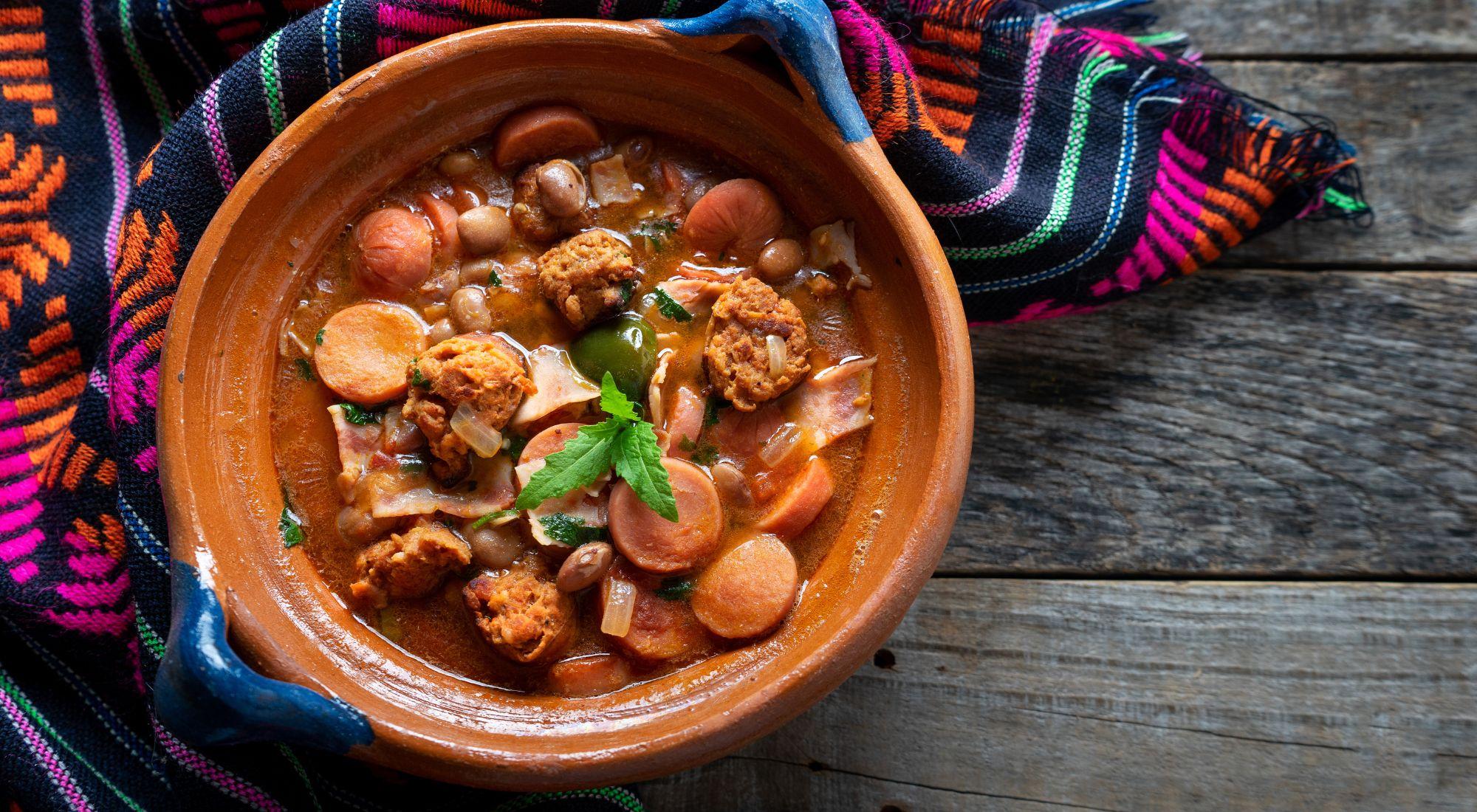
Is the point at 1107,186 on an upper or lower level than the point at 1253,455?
upper

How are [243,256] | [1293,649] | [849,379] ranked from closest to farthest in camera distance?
[243,256] < [849,379] < [1293,649]

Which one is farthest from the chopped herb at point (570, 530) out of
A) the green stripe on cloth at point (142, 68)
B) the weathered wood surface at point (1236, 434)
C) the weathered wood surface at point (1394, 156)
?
the weathered wood surface at point (1394, 156)

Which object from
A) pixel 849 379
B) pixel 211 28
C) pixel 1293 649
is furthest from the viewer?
pixel 1293 649

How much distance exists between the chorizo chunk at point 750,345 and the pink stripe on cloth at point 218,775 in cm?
141

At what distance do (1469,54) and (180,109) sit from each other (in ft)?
11.8

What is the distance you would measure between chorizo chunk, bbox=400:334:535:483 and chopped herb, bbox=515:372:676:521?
0.17 m

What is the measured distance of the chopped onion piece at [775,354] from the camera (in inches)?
81.0

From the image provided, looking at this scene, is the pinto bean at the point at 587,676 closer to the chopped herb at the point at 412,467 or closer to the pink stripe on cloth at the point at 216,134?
the chopped herb at the point at 412,467

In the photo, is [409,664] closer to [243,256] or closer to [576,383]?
[576,383]

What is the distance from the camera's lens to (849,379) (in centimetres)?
216

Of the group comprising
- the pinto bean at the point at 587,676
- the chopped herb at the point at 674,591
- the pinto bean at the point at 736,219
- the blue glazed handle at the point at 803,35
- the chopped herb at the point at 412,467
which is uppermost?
the blue glazed handle at the point at 803,35

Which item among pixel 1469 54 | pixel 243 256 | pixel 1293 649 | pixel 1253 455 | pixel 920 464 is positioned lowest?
pixel 1293 649

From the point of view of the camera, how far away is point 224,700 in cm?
168

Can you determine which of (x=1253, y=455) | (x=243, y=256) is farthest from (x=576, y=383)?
(x=1253, y=455)
